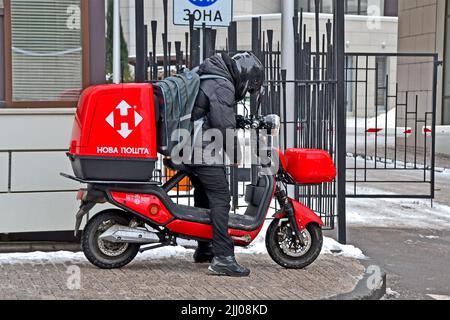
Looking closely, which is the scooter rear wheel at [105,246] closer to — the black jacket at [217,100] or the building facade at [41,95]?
the black jacket at [217,100]

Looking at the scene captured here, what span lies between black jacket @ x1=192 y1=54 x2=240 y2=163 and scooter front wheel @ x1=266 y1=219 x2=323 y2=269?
86 cm

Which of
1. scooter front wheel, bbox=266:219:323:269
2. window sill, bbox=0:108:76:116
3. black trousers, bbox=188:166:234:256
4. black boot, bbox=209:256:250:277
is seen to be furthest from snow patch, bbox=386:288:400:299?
window sill, bbox=0:108:76:116

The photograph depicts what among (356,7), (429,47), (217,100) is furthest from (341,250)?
(356,7)

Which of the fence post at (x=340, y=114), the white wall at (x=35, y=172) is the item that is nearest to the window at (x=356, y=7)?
the fence post at (x=340, y=114)

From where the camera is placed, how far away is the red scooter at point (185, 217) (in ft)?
21.1

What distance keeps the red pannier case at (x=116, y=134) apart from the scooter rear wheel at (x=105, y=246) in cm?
35

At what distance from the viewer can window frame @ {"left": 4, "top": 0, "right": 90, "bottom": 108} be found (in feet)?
24.9

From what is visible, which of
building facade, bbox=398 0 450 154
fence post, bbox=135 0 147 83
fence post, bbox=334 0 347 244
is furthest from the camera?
building facade, bbox=398 0 450 154

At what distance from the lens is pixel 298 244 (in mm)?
6844

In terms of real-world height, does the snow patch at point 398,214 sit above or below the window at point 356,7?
below

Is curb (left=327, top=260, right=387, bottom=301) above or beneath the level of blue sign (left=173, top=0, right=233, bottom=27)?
beneath

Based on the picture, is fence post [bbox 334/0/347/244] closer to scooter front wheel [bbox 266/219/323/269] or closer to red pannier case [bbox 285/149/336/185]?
red pannier case [bbox 285/149/336/185]

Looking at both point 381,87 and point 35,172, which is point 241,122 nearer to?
point 35,172
